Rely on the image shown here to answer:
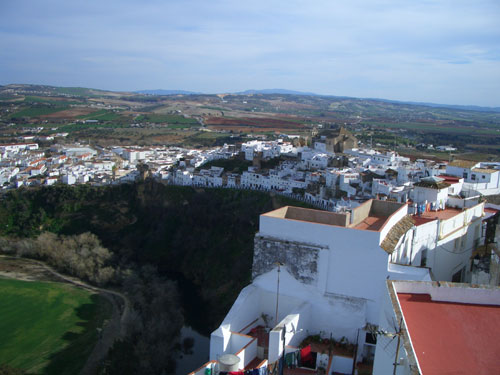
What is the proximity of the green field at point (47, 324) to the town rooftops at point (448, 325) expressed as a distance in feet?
46.6

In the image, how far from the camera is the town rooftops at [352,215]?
880 centimetres

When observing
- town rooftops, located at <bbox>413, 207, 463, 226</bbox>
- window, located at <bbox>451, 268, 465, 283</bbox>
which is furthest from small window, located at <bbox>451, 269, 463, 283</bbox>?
town rooftops, located at <bbox>413, 207, 463, 226</bbox>

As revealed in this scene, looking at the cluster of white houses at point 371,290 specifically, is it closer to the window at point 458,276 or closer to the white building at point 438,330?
the white building at point 438,330

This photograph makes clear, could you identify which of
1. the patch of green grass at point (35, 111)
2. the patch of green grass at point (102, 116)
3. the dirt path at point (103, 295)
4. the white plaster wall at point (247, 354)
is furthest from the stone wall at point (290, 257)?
the patch of green grass at point (35, 111)

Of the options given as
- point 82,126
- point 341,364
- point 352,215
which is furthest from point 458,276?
point 82,126

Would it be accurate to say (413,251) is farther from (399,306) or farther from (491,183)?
(491,183)

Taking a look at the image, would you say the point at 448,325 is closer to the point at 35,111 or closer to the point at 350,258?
the point at 350,258

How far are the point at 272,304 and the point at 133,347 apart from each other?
30.2 feet

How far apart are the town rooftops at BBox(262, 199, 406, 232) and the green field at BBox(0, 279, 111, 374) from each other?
1095 cm

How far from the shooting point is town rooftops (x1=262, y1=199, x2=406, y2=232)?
8805mm

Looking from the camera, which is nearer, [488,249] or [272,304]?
[272,304]

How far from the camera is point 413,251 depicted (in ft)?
30.2

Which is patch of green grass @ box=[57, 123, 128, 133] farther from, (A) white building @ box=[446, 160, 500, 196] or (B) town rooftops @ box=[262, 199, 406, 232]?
(B) town rooftops @ box=[262, 199, 406, 232]

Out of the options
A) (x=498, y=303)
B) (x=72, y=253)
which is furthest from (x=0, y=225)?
(x=498, y=303)
